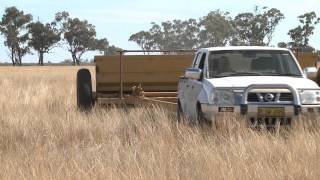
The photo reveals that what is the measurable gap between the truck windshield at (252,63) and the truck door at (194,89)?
0.24m

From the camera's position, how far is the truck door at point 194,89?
10.3 meters

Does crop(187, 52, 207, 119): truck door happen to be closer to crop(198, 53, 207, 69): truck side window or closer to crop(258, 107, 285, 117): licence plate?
crop(198, 53, 207, 69): truck side window

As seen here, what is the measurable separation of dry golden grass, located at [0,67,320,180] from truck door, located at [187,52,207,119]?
47cm

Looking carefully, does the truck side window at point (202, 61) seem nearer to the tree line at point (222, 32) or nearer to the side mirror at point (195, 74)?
the side mirror at point (195, 74)

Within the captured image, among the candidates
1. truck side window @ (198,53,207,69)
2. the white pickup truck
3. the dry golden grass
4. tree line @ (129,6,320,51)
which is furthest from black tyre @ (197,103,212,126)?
tree line @ (129,6,320,51)

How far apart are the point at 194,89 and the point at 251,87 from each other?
1.64 metres

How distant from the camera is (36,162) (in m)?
6.98

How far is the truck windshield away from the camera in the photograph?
34.3 feet

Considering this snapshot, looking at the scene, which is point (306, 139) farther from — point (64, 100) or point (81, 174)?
point (64, 100)

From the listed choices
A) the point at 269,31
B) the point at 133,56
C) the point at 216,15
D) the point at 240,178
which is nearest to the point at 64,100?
the point at 133,56

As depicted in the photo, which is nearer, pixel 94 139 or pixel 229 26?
pixel 94 139

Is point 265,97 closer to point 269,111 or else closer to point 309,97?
point 269,111

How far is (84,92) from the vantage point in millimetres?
14531

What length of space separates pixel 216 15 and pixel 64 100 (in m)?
114
